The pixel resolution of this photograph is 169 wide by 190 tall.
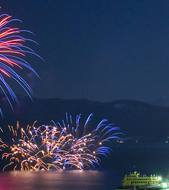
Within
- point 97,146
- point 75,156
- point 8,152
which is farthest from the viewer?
point 8,152

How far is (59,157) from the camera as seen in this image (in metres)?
121

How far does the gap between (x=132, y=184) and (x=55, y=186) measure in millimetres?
27778

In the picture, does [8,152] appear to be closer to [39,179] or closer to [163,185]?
[39,179]

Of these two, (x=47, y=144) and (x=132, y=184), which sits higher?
(x=47, y=144)

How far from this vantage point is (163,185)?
81.8 m

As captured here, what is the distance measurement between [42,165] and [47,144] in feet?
150

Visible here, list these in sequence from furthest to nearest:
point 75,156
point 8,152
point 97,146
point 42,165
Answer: point 8,152
point 42,165
point 97,146
point 75,156

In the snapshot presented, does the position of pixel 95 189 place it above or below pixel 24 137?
below

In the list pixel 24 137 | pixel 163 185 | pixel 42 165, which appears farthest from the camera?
pixel 42 165

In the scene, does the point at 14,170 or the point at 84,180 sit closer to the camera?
the point at 84,180

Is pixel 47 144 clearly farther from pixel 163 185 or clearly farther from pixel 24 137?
pixel 163 185

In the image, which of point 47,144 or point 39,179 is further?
point 39,179


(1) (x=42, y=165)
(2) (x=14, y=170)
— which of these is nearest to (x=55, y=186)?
(1) (x=42, y=165)

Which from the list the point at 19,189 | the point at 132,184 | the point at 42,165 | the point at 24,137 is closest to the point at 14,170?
the point at 42,165
